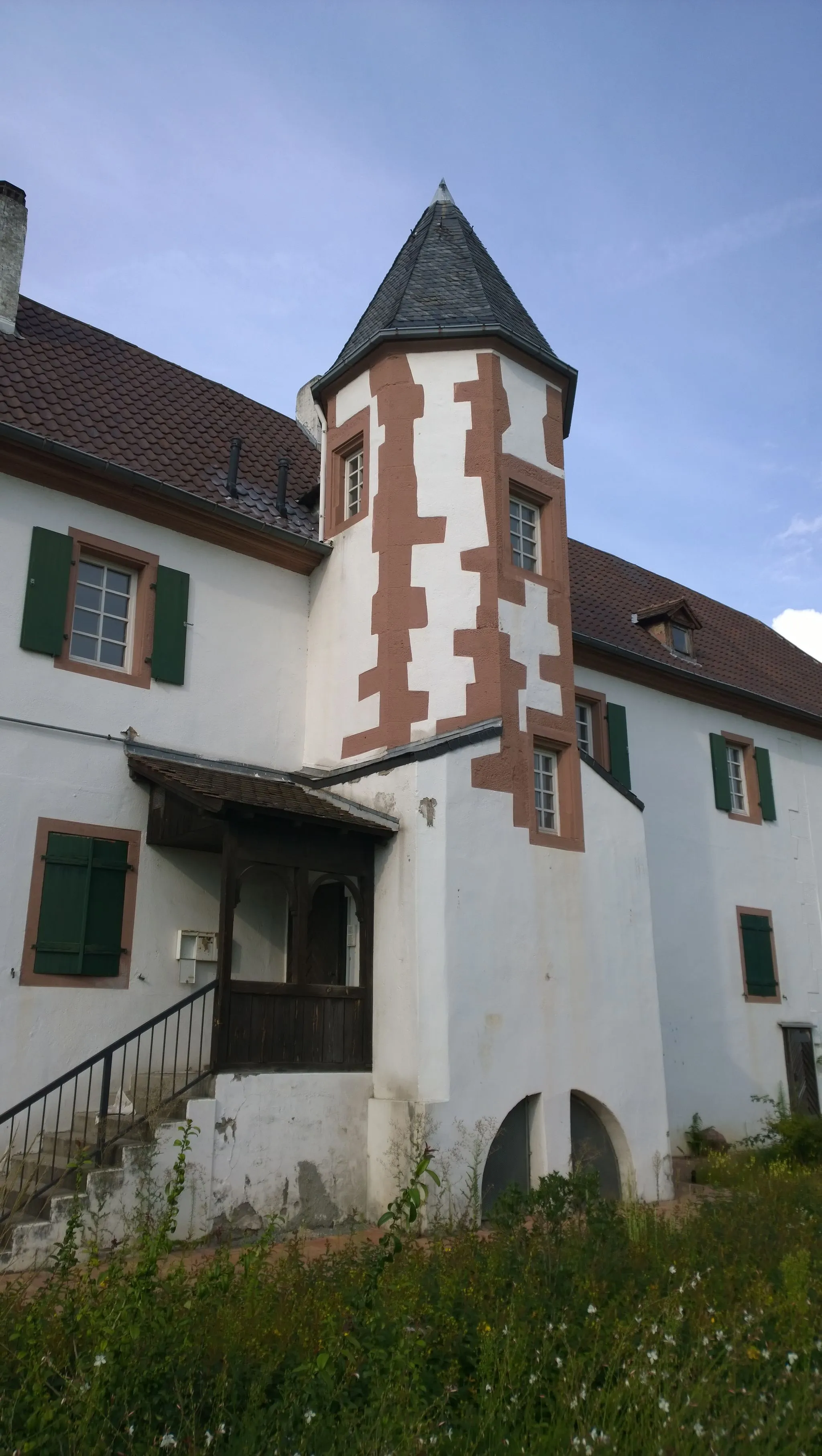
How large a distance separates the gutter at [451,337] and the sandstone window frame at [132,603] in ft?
11.8

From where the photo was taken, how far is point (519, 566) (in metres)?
12.4

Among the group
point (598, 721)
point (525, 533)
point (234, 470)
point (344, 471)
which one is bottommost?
point (598, 721)

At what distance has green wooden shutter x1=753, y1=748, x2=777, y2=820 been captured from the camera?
1748 cm

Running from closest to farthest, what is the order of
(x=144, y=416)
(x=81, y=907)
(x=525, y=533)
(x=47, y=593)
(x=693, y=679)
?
1. (x=81, y=907)
2. (x=47, y=593)
3. (x=525, y=533)
4. (x=144, y=416)
5. (x=693, y=679)

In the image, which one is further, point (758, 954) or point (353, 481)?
point (758, 954)

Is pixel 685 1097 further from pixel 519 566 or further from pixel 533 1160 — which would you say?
pixel 519 566

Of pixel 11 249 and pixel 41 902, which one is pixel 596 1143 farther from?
pixel 11 249

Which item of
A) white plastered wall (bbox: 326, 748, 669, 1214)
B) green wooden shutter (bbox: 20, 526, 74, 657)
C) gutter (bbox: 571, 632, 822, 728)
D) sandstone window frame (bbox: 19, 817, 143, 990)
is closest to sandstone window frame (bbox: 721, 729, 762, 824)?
gutter (bbox: 571, 632, 822, 728)

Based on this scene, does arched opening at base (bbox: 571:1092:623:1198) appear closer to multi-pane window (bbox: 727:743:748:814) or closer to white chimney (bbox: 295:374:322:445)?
multi-pane window (bbox: 727:743:748:814)

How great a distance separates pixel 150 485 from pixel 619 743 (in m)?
7.40

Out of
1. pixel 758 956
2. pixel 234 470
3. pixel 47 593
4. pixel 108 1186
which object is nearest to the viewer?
pixel 108 1186

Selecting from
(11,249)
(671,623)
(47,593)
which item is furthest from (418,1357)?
(671,623)

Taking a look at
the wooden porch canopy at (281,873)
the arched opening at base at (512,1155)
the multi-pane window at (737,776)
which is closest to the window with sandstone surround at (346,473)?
the wooden porch canopy at (281,873)

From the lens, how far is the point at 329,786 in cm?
1158
